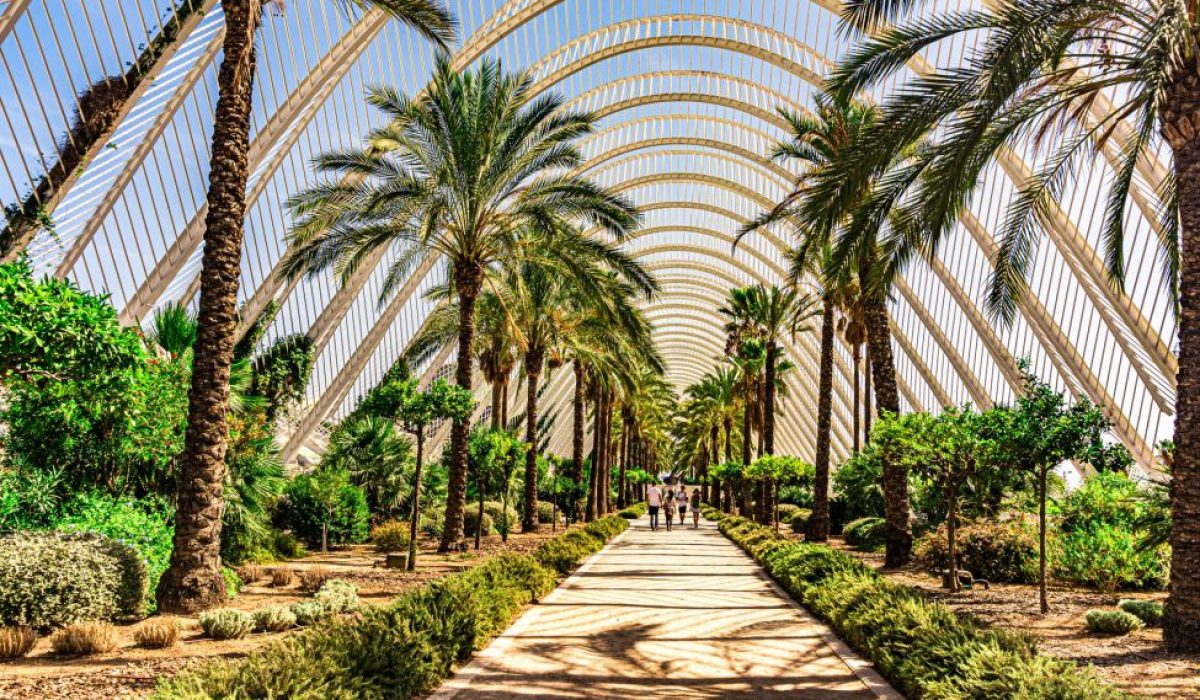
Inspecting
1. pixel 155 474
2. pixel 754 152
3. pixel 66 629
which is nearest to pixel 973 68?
pixel 66 629

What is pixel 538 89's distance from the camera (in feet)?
104

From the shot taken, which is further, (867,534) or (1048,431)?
(867,534)

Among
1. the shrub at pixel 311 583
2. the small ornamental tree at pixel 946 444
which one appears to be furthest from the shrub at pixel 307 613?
the small ornamental tree at pixel 946 444

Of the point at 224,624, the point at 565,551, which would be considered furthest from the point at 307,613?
the point at 565,551

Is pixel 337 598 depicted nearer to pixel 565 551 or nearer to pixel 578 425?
pixel 565 551

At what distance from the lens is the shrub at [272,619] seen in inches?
341

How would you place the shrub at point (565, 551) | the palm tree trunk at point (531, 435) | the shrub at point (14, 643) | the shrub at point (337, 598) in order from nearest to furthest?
the shrub at point (14, 643) → the shrub at point (337, 598) → the shrub at point (565, 551) → the palm tree trunk at point (531, 435)

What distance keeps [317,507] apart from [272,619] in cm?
1388

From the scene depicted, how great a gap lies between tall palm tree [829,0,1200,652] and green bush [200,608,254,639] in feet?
26.5

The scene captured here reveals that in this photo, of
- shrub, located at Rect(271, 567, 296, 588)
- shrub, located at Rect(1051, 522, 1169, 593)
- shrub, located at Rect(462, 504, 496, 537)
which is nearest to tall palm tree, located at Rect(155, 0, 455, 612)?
shrub, located at Rect(271, 567, 296, 588)

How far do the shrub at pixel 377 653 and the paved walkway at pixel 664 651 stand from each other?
230mm

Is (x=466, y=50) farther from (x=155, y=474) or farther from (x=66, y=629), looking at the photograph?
(x=66, y=629)

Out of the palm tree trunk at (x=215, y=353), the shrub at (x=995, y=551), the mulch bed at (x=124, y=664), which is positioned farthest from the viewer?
the shrub at (x=995, y=551)

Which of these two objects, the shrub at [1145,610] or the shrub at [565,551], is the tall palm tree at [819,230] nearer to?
the shrub at [1145,610]
